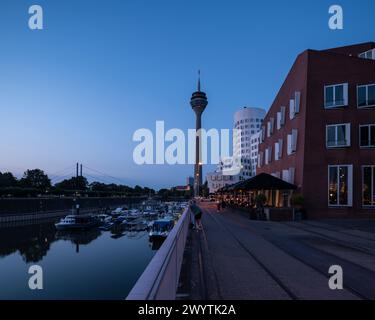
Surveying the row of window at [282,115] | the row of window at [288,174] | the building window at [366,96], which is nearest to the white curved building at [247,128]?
the row of window at [282,115]

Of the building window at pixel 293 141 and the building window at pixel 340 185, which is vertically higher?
the building window at pixel 293 141

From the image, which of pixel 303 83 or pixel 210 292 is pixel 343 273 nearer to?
pixel 210 292

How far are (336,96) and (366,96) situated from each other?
2.44 metres

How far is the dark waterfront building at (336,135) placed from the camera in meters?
28.3

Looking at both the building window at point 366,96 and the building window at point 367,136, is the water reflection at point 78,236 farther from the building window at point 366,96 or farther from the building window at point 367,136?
the building window at point 366,96

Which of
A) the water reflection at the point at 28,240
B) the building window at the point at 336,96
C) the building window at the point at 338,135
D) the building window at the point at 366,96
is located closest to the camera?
the building window at the point at 366,96

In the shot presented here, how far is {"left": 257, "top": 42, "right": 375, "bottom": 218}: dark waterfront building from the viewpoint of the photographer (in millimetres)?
28281

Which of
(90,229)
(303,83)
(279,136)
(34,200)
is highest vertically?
(303,83)

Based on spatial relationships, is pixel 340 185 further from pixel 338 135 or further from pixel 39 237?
pixel 39 237

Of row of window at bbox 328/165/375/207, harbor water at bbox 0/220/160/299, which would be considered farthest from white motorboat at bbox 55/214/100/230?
row of window at bbox 328/165/375/207
